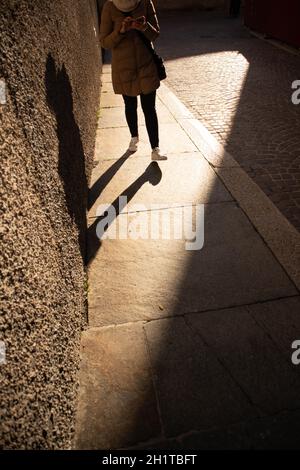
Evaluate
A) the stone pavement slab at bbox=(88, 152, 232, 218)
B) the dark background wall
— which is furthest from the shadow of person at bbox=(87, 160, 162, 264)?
the dark background wall

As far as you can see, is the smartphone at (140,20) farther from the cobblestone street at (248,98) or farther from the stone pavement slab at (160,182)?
the cobblestone street at (248,98)

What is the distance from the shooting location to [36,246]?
5.74 feet

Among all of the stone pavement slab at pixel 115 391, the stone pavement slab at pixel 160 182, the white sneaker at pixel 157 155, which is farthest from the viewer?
the white sneaker at pixel 157 155

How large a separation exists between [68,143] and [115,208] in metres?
0.92

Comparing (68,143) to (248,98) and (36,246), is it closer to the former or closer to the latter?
(36,246)

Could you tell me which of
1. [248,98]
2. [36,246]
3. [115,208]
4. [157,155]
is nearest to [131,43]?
[157,155]

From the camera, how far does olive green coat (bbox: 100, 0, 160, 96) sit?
3506 millimetres

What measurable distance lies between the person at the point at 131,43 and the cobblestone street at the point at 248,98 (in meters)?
1.53

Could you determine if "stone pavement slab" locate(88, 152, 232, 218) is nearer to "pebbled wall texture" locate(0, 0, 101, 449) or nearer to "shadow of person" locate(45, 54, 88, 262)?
"shadow of person" locate(45, 54, 88, 262)

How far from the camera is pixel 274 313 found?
238 centimetres

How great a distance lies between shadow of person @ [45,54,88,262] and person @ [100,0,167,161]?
786mm

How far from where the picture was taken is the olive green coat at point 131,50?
11.5 feet

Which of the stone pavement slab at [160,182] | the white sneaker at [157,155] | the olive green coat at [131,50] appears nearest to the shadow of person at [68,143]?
the stone pavement slab at [160,182]
